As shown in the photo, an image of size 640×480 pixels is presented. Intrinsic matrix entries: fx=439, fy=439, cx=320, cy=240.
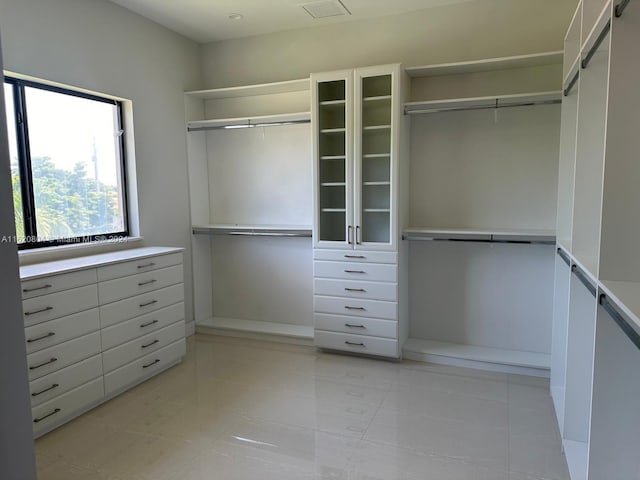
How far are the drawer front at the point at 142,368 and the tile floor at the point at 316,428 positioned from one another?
0.25 ft

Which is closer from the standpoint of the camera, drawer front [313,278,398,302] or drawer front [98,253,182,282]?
drawer front [98,253,182,282]

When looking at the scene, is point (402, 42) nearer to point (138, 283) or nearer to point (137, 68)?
point (137, 68)

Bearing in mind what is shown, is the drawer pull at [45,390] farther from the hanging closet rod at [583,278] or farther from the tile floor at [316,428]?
the hanging closet rod at [583,278]

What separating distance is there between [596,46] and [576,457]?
6.47 ft

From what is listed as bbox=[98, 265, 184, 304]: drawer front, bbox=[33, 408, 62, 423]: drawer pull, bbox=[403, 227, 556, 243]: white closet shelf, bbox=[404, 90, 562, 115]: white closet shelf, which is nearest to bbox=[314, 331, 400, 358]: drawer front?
bbox=[403, 227, 556, 243]: white closet shelf

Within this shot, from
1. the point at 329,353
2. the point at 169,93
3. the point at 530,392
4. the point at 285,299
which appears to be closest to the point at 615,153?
the point at 530,392

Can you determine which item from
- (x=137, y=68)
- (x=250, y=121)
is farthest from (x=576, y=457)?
(x=137, y=68)

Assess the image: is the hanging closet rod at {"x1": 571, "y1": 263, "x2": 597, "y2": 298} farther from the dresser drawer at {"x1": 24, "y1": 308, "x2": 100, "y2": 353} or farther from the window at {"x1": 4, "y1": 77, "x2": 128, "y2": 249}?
the window at {"x1": 4, "y1": 77, "x2": 128, "y2": 249}

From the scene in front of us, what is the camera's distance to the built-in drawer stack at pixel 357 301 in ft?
11.6

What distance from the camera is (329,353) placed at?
387cm

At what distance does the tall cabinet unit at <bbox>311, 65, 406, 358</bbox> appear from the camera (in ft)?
11.4

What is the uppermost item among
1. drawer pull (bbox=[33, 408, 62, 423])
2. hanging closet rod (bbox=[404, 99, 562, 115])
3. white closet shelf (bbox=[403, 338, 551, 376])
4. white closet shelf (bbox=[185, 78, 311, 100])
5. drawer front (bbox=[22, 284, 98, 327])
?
white closet shelf (bbox=[185, 78, 311, 100])

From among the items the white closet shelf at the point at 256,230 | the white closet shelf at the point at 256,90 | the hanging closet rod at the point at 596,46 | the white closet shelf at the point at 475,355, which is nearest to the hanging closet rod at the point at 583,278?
the hanging closet rod at the point at 596,46

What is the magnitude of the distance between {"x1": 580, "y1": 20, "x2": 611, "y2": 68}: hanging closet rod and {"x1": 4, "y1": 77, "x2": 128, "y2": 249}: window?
130 inches
